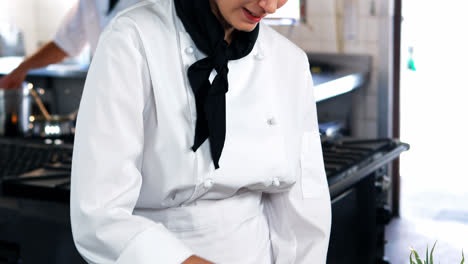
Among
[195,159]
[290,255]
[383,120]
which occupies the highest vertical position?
[195,159]

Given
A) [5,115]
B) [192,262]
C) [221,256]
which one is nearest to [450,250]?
[5,115]

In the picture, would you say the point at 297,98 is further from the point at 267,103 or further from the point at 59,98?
the point at 59,98

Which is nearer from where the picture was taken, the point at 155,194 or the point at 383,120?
the point at 155,194

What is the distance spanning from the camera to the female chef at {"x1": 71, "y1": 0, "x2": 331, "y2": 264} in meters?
1.01

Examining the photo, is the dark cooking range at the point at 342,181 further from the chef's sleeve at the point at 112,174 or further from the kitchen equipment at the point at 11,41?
the kitchen equipment at the point at 11,41

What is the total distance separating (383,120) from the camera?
14.5 feet

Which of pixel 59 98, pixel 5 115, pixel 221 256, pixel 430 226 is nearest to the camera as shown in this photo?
pixel 221 256

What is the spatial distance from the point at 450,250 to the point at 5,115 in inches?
102

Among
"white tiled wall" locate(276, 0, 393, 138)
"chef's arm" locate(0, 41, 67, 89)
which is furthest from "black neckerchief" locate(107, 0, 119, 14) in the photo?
"white tiled wall" locate(276, 0, 393, 138)

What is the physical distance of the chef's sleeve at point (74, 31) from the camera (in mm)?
2930

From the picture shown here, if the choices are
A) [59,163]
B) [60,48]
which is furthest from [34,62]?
[59,163]

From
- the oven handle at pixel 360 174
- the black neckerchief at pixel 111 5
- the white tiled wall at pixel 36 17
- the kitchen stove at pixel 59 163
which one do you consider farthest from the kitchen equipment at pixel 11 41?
the oven handle at pixel 360 174

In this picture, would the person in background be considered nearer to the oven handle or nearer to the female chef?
the oven handle

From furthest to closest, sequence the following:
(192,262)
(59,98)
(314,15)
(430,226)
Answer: (59,98) < (314,15) < (430,226) < (192,262)
